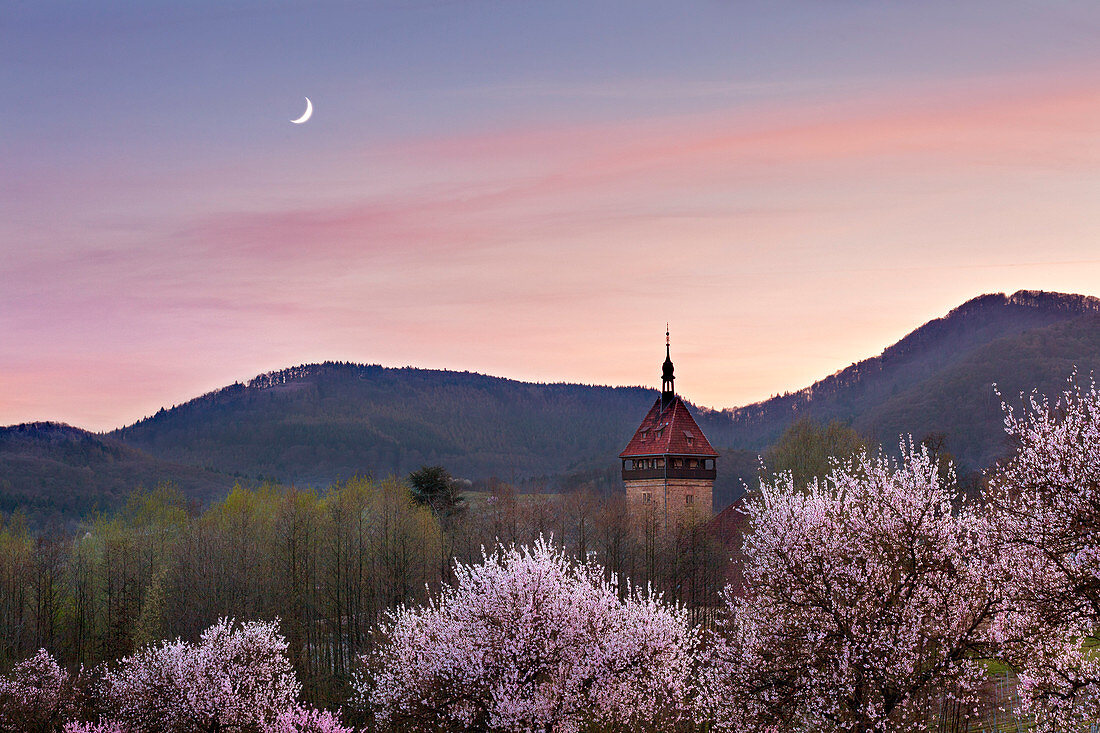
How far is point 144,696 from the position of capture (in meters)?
42.5

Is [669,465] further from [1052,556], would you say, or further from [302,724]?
[1052,556]

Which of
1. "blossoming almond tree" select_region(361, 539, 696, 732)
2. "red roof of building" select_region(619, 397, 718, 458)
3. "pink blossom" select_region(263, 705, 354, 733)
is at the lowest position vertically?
"pink blossom" select_region(263, 705, 354, 733)

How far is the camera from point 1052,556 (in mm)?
25844

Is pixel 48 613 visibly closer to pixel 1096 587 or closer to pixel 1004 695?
pixel 1004 695

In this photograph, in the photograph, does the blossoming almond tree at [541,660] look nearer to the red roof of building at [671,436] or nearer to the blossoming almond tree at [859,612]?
the blossoming almond tree at [859,612]

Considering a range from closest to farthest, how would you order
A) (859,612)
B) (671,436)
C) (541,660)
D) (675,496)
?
1. (859,612)
2. (541,660)
3. (671,436)
4. (675,496)

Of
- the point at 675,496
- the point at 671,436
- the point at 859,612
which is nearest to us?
the point at 859,612

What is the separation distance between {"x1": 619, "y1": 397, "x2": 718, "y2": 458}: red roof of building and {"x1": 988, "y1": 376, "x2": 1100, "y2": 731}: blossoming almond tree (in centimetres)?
6357

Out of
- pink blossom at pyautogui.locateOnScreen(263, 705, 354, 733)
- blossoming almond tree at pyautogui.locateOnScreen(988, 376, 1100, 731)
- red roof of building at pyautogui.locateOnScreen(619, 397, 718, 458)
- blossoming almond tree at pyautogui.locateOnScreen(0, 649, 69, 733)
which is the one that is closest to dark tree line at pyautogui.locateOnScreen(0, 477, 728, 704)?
red roof of building at pyautogui.locateOnScreen(619, 397, 718, 458)

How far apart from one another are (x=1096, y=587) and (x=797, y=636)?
756 centimetres

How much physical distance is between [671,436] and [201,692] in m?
56.6

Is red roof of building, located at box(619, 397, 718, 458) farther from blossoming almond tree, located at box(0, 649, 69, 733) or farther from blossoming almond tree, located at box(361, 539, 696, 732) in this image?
blossoming almond tree, located at box(361, 539, 696, 732)

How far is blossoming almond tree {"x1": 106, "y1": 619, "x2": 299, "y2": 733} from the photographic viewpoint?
41.6 metres

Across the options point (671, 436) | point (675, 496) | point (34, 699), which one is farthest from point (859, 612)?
point (675, 496)
